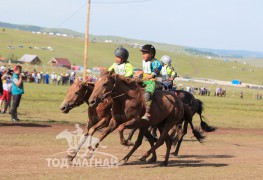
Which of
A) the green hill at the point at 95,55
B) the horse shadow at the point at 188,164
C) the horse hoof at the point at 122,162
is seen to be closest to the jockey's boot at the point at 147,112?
the horse hoof at the point at 122,162

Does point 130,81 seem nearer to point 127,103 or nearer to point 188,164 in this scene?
point 127,103

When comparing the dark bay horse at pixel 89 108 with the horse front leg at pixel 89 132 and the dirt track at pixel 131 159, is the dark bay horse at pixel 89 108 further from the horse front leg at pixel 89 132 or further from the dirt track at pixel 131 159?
the dirt track at pixel 131 159

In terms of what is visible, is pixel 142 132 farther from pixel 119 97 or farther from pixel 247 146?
pixel 247 146

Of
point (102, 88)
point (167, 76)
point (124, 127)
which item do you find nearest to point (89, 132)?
point (124, 127)

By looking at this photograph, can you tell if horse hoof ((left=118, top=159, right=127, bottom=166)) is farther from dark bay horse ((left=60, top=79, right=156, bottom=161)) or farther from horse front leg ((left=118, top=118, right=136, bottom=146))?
dark bay horse ((left=60, top=79, right=156, bottom=161))

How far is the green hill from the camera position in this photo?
14612 centimetres

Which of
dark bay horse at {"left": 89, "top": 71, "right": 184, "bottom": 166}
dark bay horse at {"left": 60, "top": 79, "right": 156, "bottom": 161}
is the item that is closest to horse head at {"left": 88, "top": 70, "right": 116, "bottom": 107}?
dark bay horse at {"left": 89, "top": 71, "right": 184, "bottom": 166}

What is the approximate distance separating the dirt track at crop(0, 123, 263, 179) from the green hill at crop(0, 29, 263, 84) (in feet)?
383

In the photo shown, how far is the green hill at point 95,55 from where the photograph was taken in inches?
5753

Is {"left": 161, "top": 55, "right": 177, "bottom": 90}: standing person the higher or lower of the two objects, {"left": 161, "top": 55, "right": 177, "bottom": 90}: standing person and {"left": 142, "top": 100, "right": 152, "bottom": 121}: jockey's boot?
the higher

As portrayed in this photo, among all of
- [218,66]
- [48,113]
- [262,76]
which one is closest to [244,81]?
[262,76]

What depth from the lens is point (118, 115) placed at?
12.1m

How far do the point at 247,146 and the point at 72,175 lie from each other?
10761 millimetres

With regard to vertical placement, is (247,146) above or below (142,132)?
below
